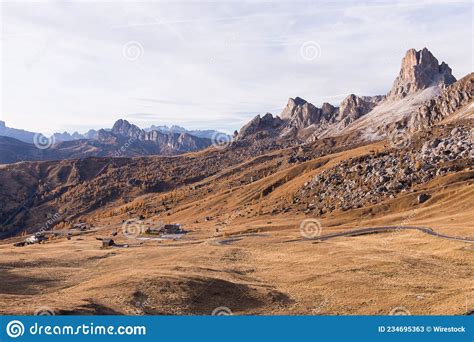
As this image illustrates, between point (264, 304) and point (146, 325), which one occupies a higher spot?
point (146, 325)

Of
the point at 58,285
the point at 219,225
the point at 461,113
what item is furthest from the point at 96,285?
the point at 461,113

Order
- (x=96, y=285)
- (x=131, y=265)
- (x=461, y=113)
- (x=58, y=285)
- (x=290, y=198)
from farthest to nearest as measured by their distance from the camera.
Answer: (x=461, y=113)
(x=290, y=198)
(x=131, y=265)
(x=58, y=285)
(x=96, y=285)

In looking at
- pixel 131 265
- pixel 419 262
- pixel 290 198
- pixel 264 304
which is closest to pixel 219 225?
pixel 290 198

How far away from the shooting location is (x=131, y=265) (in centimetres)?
6750

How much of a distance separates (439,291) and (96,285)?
122 ft

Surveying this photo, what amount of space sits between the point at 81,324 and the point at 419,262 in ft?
175

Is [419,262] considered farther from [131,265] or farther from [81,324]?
[81,324]

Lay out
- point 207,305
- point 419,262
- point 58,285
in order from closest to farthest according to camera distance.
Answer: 1. point 207,305
2. point 58,285
3. point 419,262

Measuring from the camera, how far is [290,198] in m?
147

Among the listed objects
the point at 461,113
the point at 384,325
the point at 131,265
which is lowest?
the point at 131,265

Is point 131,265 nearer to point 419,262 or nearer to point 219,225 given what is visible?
point 419,262

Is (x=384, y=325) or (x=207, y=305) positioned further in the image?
(x=207, y=305)

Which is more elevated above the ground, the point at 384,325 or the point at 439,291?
the point at 384,325

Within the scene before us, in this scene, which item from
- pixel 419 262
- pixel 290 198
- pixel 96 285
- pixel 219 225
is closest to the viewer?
pixel 96 285
